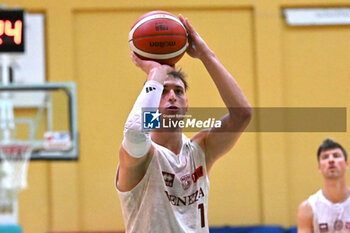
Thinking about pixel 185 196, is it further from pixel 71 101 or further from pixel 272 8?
pixel 272 8

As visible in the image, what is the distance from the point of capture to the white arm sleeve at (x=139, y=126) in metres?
2.11

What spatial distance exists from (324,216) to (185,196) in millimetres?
1967

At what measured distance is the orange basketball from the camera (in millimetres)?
2465

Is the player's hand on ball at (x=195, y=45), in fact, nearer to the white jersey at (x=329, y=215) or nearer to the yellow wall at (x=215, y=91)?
the white jersey at (x=329, y=215)

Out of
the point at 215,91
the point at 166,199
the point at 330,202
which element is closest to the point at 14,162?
the point at 215,91

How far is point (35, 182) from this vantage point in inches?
285

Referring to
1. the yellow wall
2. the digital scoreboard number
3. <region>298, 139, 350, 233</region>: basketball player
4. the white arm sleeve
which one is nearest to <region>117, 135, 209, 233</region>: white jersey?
the white arm sleeve

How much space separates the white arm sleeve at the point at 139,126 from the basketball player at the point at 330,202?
6.91 ft

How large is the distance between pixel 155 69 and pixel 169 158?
15.1 inches

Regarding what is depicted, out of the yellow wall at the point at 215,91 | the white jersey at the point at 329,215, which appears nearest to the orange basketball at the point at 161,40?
the white jersey at the point at 329,215

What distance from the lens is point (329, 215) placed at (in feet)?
13.1

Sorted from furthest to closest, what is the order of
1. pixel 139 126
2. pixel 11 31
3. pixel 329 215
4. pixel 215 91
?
pixel 215 91 → pixel 11 31 → pixel 329 215 → pixel 139 126

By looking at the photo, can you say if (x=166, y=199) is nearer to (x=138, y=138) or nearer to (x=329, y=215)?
(x=138, y=138)

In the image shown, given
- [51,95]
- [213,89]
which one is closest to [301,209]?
[213,89]
